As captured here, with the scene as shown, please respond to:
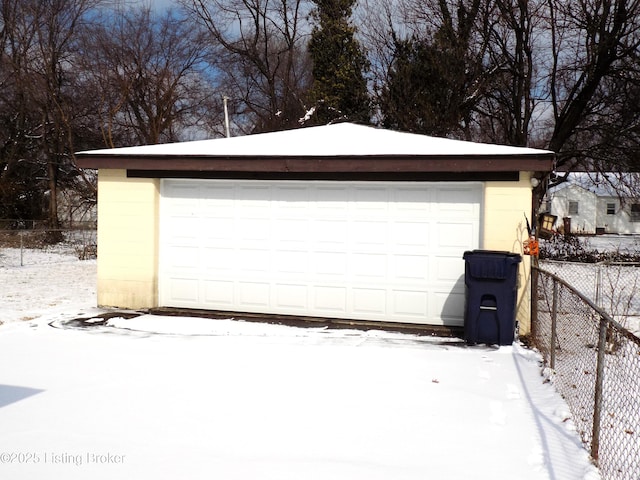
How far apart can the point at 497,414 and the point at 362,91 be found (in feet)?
73.3

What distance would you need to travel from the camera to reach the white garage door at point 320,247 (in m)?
8.97

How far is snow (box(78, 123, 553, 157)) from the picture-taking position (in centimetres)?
889

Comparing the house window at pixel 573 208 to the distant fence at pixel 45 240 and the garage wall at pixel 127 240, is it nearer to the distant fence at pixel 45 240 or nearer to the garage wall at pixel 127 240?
the distant fence at pixel 45 240

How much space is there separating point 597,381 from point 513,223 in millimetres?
4478

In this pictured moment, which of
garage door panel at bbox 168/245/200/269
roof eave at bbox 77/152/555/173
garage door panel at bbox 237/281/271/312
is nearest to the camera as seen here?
roof eave at bbox 77/152/555/173

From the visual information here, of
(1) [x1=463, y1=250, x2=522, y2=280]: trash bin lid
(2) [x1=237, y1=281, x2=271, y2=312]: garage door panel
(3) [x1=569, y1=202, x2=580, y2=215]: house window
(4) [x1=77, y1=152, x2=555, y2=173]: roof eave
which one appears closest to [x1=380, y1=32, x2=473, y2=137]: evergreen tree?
(4) [x1=77, y1=152, x2=555, y2=173]: roof eave

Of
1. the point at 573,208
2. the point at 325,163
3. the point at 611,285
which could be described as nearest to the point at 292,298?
the point at 325,163

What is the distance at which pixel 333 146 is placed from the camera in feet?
31.8

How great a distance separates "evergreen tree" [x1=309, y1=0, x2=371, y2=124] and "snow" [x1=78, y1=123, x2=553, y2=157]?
48.6 feet

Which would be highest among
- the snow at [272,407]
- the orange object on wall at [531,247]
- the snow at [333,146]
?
the snow at [333,146]

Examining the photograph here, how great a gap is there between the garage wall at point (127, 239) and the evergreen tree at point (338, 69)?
644 inches

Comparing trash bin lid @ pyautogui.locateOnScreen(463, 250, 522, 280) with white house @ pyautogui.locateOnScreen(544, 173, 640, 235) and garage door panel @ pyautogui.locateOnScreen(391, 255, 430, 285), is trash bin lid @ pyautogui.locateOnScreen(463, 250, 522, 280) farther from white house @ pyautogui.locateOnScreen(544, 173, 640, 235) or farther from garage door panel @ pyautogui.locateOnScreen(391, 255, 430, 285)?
white house @ pyautogui.locateOnScreen(544, 173, 640, 235)

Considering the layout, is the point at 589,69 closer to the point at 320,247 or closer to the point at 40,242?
the point at 320,247

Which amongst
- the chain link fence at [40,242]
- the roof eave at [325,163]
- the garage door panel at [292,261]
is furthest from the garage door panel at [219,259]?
the chain link fence at [40,242]
